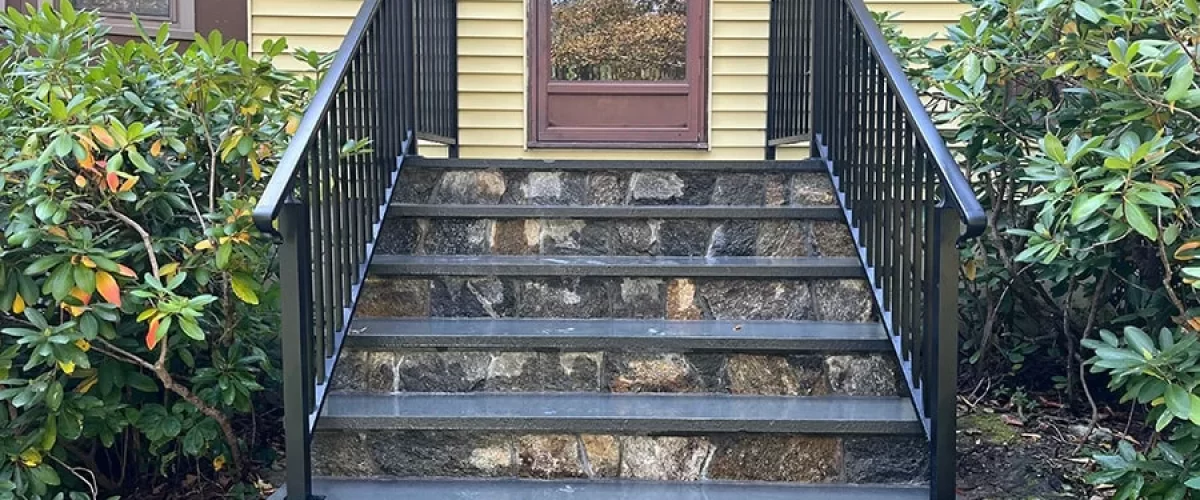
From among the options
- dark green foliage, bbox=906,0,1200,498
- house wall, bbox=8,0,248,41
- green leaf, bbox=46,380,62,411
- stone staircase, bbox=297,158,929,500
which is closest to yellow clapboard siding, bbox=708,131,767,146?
stone staircase, bbox=297,158,929,500

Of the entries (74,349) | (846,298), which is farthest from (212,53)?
(846,298)

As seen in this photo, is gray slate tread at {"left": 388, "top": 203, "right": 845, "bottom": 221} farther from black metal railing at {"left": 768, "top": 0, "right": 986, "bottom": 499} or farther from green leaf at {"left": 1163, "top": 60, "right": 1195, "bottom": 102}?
green leaf at {"left": 1163, "top": 60, "right": 1195, "bottom": 102}

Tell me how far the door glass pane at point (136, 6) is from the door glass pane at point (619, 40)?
186 centimetres

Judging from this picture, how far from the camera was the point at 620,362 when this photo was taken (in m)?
2.40

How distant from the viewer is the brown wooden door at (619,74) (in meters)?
4.36

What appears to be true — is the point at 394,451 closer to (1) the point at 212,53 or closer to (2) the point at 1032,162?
(1) the point at 212,53

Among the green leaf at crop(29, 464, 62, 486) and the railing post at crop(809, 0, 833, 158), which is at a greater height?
the railing post at crop(809, 0, 833, 158)

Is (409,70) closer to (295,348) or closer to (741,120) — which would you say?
(295,348)

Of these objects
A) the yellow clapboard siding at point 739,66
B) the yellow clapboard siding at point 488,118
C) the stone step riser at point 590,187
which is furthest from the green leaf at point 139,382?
the yellow clapboard siding at point 739,66

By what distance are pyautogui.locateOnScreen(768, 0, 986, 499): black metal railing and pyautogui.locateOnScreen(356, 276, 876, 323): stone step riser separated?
24 cm

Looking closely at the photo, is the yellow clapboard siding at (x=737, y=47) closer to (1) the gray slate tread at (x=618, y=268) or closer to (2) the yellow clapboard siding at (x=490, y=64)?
(2) the yellow clapboard siding at (x=490, y=64)

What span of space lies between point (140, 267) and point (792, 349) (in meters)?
1.75

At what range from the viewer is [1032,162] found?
2.14m

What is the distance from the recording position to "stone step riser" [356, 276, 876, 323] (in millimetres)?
2645
